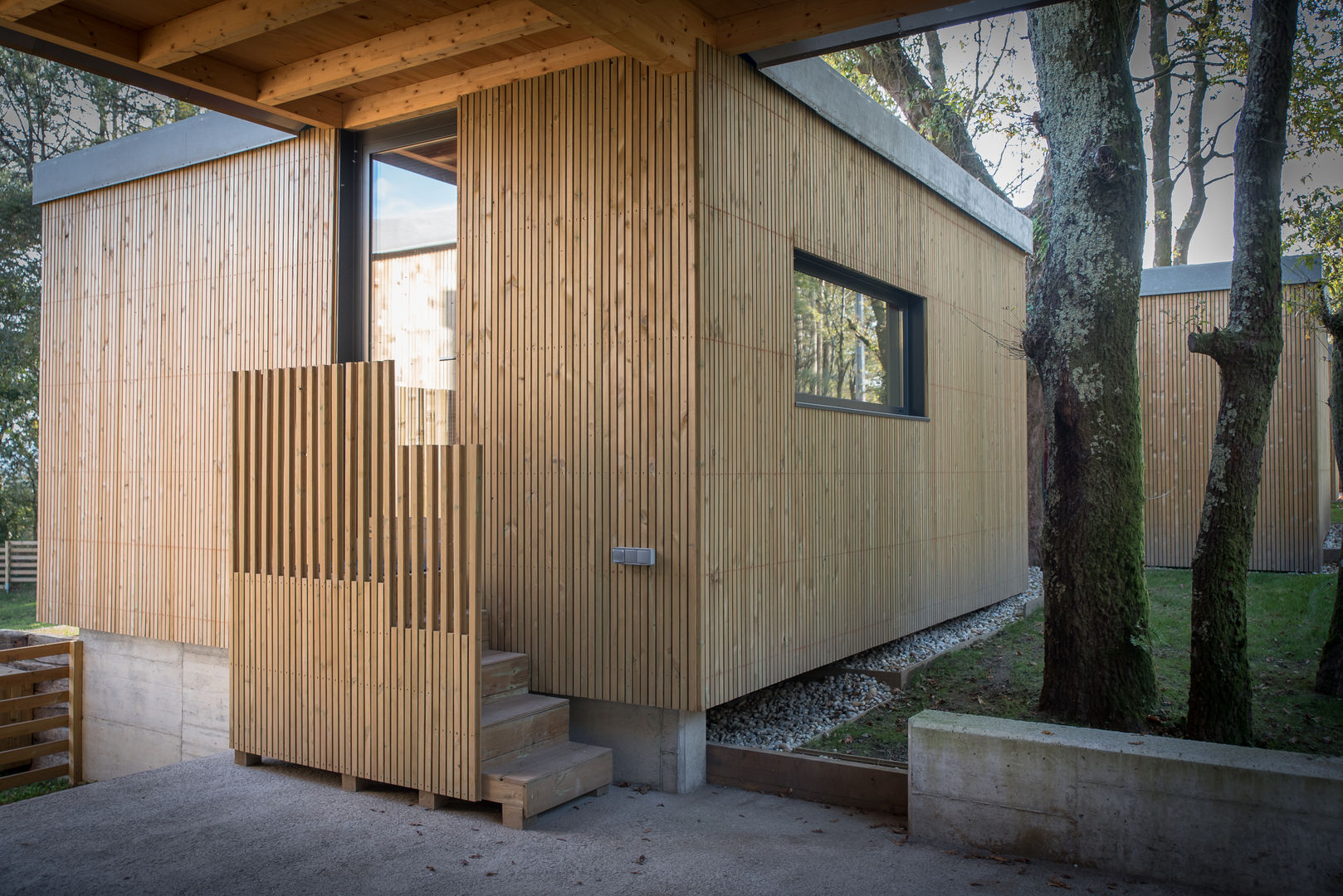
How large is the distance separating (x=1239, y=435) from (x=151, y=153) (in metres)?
7.68

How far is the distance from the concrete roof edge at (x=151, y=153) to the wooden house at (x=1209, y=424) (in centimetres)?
1111

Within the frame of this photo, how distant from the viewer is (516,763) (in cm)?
459

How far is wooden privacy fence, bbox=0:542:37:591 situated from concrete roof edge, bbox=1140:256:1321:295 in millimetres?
21244

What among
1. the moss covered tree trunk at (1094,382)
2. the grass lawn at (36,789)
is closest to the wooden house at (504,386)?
the moss covered tree trunk at (1094,382)

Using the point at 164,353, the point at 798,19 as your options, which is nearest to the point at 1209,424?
the point at 798,19

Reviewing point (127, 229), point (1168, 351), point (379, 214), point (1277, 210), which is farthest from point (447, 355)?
point (1168, 351)

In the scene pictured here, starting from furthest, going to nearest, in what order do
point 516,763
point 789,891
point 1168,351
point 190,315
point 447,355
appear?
point 1168,351, point 190,315, point 447,355, point 516,763, point 789,891

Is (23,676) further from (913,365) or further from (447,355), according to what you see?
(913,365)

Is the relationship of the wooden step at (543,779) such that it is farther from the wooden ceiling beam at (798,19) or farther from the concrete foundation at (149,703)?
the wooden ceiling beam at (798,19)

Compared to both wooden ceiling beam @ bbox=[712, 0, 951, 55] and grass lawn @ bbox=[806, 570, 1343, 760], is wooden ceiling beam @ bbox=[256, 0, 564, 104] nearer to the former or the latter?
wooden ceiling beam @ bbox=[712, 0, 951, 55]

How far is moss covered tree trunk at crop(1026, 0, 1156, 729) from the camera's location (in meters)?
5.59

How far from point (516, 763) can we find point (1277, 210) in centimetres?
487

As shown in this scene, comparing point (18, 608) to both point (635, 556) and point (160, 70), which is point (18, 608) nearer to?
point (160, 70)

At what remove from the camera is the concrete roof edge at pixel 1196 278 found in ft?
40.5
